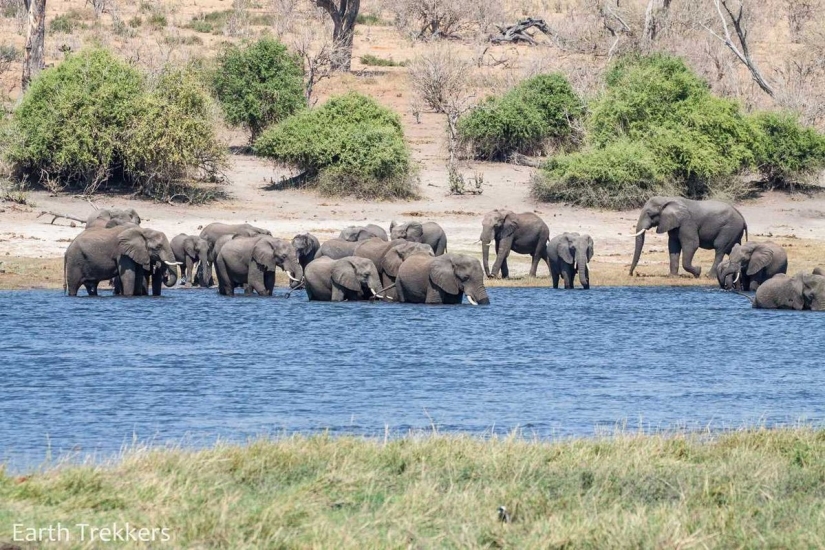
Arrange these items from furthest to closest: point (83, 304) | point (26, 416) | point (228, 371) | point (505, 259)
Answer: point (505, 259), point (83, 304), point (228, 371), point (26, 416)

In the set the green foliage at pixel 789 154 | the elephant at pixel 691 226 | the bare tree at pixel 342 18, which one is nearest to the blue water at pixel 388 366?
the elephant at pixel 691 226

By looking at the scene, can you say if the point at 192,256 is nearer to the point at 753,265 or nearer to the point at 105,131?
the point at 105,131

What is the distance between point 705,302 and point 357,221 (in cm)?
888

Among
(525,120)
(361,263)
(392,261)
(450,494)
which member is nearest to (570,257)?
(392,261)

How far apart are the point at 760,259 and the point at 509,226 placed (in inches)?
176

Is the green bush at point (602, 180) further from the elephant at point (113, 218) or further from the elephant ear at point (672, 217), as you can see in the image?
the elephant at point (113, 218)

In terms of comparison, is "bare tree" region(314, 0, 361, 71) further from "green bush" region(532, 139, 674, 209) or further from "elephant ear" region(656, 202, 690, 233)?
"elephant ear" region(656, 202, 690, 233)

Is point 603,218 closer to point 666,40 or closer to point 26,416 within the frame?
point 666,40

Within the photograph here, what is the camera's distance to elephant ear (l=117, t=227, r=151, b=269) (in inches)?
877

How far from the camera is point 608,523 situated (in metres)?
8.48

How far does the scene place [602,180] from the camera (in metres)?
32.7

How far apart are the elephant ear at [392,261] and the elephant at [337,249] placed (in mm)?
1066

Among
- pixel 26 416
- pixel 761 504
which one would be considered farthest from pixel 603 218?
pixel 761 504

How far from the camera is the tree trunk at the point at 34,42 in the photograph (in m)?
37.2
